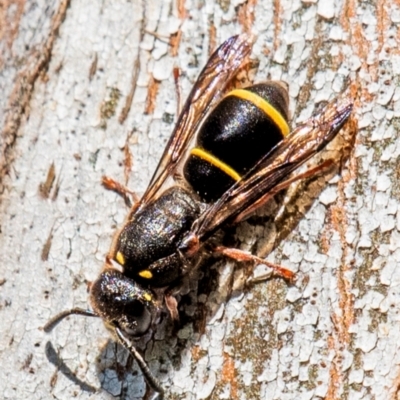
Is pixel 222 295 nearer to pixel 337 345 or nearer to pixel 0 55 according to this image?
pixel 337 345

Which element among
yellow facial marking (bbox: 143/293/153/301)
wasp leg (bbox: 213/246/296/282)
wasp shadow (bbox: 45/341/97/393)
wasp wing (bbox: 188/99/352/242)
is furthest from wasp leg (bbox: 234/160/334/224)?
wasp shadow (bbox: 45/341/97/393)

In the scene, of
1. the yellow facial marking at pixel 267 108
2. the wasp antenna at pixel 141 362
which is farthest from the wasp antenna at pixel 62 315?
the yellow facial marking at pixel 267 108

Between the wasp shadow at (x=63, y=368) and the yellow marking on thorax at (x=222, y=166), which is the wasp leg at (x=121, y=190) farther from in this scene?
the wasp shadow at (x=63, y=368)

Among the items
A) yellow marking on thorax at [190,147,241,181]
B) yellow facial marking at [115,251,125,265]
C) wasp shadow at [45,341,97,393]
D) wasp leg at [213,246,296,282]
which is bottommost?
wasp shadow at [45,341,97,393]

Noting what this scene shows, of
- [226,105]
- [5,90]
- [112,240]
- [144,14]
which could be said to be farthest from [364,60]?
[5,90]

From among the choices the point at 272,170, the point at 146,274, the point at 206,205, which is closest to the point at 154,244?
the point at 146,274

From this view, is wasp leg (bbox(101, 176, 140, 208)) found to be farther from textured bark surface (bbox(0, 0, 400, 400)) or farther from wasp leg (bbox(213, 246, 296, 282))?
wasp leg (bbox(213, 246, 296, 282))

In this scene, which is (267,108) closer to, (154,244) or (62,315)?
(154,244)
